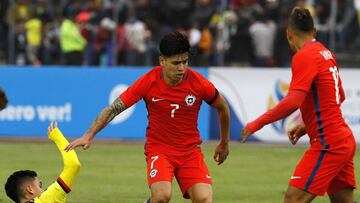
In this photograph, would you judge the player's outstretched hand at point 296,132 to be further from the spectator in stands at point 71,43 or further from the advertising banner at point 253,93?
the spectator in stands at point 71,43

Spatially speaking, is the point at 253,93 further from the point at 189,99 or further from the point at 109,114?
the point at 109,114

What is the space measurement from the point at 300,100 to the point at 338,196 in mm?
1217

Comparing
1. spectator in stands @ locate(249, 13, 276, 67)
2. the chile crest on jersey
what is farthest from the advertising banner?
the chile crest on jersey

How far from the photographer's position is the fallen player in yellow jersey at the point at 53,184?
379 inches

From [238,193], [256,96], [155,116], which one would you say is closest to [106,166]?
[238,193]

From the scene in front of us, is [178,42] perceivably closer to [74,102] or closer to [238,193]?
[238,193]

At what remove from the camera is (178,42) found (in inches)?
406

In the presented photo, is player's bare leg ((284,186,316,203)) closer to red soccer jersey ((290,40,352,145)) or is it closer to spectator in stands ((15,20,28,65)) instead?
red soccer jersey ((290,40,352,145))

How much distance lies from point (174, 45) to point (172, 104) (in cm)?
64

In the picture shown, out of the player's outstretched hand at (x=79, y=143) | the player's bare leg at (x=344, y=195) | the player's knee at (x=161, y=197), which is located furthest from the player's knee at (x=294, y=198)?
the player's outstretched hand at (x=79, y=143)

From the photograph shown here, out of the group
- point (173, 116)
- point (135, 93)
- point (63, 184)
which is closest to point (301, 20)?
point (173, 116)

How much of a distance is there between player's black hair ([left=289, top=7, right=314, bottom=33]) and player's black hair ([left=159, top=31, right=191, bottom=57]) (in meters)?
1.31

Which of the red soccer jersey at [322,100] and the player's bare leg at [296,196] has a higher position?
the red soccer jersey at [322,100]

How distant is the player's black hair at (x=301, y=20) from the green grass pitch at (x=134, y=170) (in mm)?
4632
